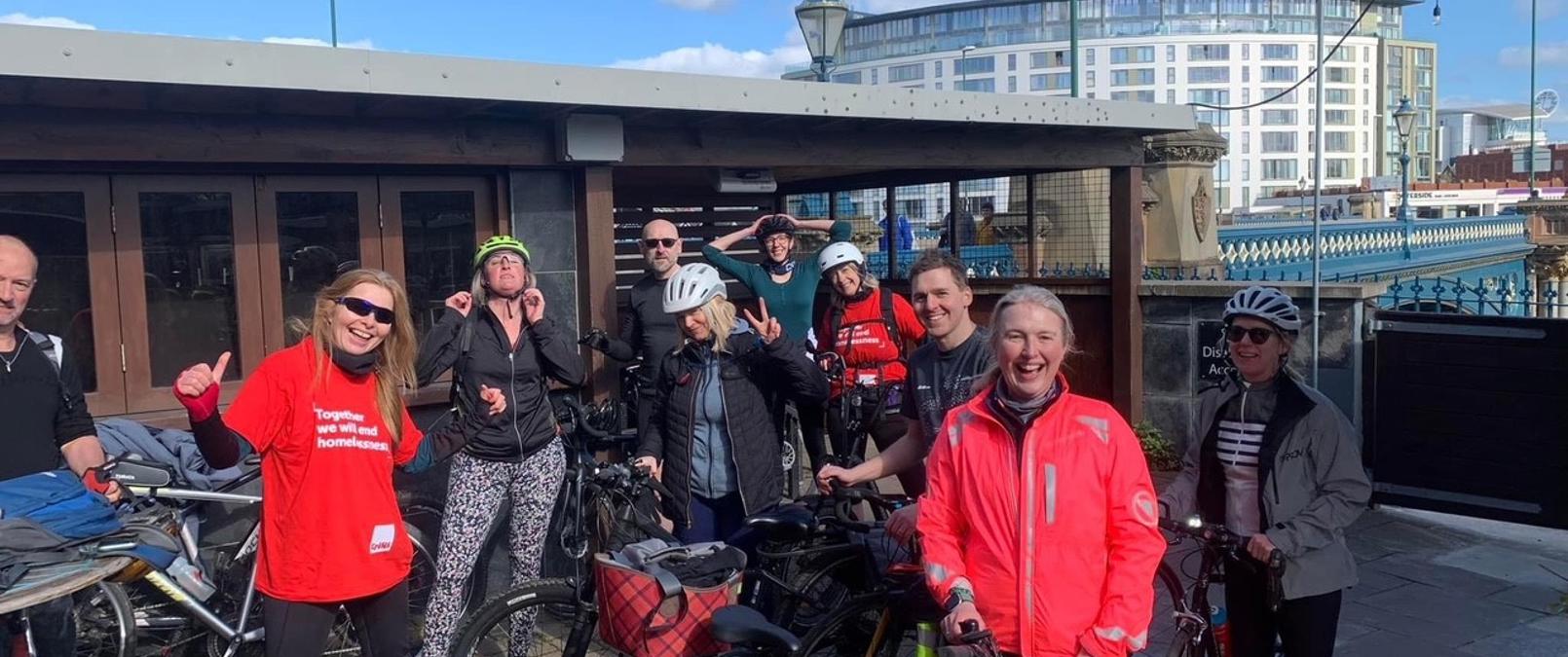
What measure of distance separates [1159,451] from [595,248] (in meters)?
4.81

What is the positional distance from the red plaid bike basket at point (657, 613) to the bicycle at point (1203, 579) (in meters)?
1.40

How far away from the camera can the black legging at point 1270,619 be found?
3.86 meters

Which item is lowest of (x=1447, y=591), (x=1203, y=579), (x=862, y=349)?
(x=1447, y=591)

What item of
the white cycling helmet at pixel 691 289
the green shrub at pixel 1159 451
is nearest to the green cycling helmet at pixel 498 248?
the white cycling helmet at pixel 691 289

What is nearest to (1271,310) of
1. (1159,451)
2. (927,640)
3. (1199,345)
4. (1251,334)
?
(1251,334)

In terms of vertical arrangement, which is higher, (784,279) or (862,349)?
(784,279)

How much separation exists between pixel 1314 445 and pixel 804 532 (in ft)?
5.55

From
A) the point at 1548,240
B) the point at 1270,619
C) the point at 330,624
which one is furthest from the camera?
the point at 1548,240

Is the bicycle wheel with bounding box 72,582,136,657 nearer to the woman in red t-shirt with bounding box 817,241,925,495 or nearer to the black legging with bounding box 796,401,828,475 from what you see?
the black legging with bounding box 796,401,828,475

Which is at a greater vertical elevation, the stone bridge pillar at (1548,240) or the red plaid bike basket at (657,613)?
the stone bridge pillar at (1548,240)

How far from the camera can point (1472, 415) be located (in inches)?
305

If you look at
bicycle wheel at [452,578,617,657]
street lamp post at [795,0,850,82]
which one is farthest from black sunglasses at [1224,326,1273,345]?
street lamp post at [795,0,850,82]

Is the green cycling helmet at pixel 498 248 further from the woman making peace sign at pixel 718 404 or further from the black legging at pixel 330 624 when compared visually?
the black legging at pixel 330 624

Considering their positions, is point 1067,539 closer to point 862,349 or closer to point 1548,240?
point 862,349
